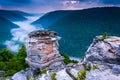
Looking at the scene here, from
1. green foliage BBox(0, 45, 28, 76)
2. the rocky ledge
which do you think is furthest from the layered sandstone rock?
green foliage BBox(0, 45, 28, 76)

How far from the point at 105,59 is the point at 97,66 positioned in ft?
5.79

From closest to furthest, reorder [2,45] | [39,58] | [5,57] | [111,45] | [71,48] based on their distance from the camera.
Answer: [111,45] < [39,58] < [5,57] < [71,48] < [2,45]

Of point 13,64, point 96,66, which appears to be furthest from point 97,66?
point 13,64

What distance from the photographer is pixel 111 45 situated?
18.5 m

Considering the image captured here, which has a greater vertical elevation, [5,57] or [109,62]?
[109,62]

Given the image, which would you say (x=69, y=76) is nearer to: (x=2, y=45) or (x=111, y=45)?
(x=111, y=45)

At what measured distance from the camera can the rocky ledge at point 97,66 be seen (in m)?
14.9

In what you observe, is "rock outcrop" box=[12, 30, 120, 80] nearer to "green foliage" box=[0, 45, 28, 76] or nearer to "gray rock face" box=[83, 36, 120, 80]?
"gray rock face" box=[83, 36, 120, 80]

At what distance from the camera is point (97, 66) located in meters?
16.1

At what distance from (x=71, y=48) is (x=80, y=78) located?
155m

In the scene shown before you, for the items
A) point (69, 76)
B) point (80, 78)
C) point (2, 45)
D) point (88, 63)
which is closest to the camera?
point (80, 78)

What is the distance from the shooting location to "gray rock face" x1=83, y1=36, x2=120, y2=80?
48.8 ft

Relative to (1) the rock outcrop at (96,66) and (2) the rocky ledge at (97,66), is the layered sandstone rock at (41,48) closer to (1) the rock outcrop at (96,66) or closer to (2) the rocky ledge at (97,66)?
(1) the rock outcrop at (96,66)

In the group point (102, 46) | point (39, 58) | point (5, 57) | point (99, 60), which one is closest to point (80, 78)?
point (99, 60)
